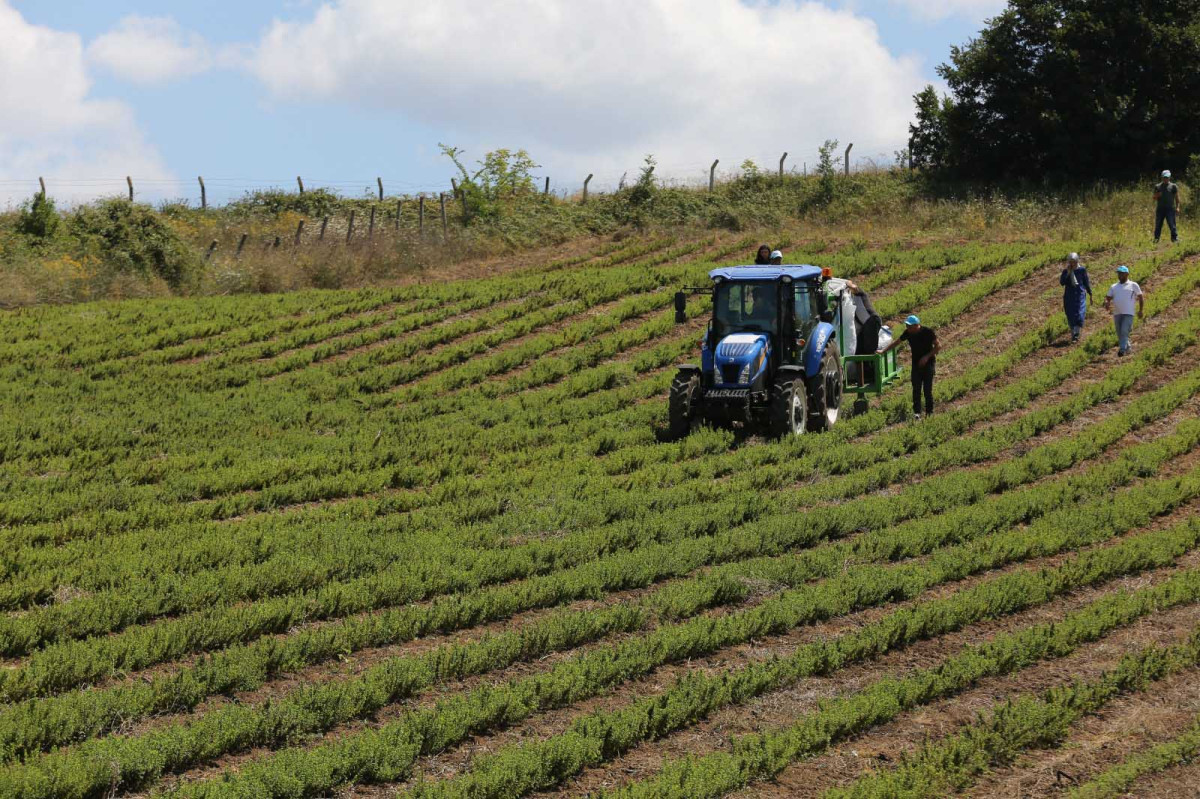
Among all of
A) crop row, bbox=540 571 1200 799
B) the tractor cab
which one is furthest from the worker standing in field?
crop row, bbox=540 571 1200 799

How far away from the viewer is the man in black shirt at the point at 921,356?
1853 cm

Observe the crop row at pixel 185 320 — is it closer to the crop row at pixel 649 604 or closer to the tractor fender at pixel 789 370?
the tractor fender at pixel 789 370

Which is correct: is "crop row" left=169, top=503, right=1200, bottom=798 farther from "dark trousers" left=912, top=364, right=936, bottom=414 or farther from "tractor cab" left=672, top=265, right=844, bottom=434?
"dark trousers" left=912, top=364, right=936, bottom=414

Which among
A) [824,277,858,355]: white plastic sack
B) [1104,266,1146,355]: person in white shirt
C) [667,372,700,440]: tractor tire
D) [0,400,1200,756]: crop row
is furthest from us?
[1104,266,1146,355]: person in white shirt

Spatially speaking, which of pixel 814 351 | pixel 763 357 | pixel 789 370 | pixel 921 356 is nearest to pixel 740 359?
pixel 763 357

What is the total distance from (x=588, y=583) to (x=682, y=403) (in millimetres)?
6284

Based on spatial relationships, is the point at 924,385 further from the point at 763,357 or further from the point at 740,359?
the point at 740,359

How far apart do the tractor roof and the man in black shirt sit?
1.74m

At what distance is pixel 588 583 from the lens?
11.6 meters

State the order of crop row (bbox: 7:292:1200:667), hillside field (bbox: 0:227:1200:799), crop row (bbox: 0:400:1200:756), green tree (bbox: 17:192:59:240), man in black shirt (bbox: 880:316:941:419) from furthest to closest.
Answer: green tree (bbox: 17:192:59:240)
man in black shirt (bbox: 880:316:941:419)
crop row (bbox: 7:292:1200:667)
crop row (bbox: 0:400:1200:756)
hillside field (bbox: 0:227:1200:799)

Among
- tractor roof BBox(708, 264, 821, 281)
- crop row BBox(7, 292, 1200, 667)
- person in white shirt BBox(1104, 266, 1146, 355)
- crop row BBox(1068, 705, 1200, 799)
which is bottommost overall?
crop row BBox(1068, 705, 1200, 799)

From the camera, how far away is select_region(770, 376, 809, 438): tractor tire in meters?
17.1

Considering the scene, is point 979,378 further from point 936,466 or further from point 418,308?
point 418,308

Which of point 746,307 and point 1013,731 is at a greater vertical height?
point 746,307
